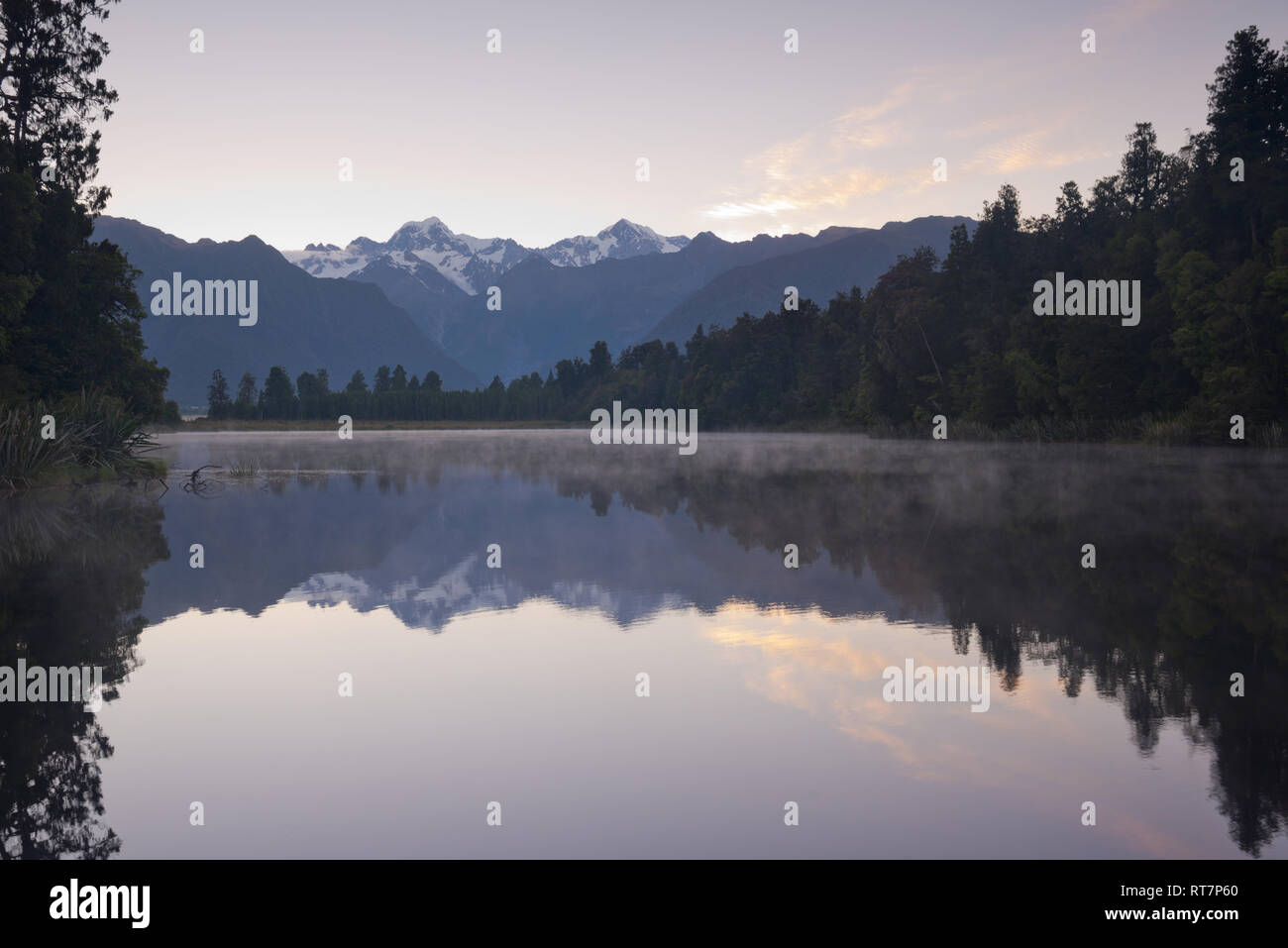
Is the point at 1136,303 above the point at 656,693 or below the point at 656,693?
above

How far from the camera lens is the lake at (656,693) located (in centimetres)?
704

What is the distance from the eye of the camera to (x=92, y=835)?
695 cm

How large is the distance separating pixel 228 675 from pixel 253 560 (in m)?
10.9

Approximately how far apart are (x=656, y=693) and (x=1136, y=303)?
84692mm

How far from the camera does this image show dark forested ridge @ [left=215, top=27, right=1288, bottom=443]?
224 feet

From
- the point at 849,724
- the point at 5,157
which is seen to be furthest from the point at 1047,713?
the point at 5,157

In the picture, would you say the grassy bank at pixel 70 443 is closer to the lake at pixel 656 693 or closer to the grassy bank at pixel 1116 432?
the lake at pixel 656 693

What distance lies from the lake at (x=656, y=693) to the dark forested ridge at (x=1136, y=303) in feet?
166

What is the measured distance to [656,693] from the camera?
10664 millimetres

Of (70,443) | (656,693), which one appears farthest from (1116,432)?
(656,693)
